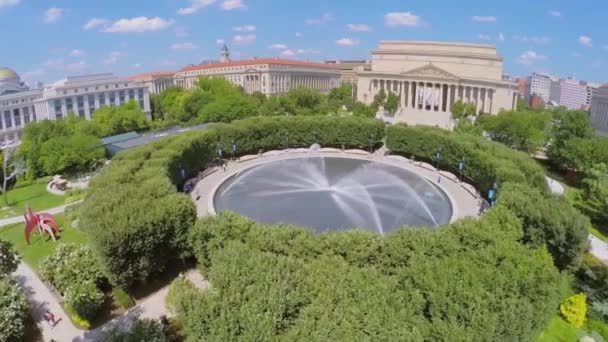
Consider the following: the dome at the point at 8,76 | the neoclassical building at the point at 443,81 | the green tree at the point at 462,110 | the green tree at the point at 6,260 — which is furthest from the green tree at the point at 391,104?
the dome at the point at 8,76

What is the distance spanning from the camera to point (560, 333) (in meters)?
21.2

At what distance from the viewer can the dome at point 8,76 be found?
337 feet

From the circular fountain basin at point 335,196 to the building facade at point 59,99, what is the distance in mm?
64161

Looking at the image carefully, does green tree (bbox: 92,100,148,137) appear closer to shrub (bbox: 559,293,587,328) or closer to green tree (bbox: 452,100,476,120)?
→ green tree (bbox: 452,100,476,120)

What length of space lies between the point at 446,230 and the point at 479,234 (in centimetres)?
179

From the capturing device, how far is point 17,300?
774 inches

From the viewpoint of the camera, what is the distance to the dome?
102781mm

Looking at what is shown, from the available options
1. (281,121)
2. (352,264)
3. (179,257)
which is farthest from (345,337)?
(281,121)

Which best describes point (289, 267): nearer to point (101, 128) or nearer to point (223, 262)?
point (223, 262)

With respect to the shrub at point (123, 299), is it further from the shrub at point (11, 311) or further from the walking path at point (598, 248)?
the walking path at point (598, 248)

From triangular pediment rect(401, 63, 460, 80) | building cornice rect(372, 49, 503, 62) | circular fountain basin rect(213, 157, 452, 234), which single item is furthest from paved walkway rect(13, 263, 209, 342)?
building cornice rect(372, 49, 503, 62)

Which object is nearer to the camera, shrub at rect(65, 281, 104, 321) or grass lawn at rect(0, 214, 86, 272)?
shrub at rect(65, 281, 104, 321)

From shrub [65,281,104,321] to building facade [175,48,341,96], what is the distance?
428 ft

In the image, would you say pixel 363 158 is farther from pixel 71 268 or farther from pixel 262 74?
pixel 262 74
